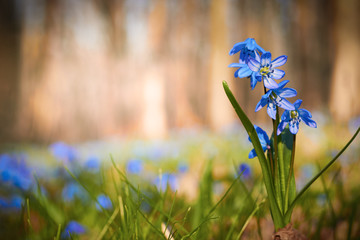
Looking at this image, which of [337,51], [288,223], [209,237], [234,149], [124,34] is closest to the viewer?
[288,223]

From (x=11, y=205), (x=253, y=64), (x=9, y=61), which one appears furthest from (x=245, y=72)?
(x=9, y=61)

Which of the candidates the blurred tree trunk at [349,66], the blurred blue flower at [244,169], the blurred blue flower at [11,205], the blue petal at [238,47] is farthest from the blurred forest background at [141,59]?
the blue petal at [238,47]

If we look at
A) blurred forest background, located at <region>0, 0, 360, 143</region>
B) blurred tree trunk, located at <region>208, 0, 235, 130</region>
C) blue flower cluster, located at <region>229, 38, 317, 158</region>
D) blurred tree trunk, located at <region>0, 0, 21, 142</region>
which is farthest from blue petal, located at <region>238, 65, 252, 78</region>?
blurred tree trunk, located at <region>0, 0, 21, 142</region>

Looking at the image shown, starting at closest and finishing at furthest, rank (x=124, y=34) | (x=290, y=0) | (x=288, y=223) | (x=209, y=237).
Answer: (x=288, y=223) → (x=209, y=237) → (x=290, y=0) → (x=124, y=34)

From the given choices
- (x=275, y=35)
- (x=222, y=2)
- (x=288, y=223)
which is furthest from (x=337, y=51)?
(x=288, y=223)

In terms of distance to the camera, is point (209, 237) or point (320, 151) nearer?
point (209, 237)

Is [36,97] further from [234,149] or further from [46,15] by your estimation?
[234,149]

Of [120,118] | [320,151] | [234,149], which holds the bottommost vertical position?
[320,151]
